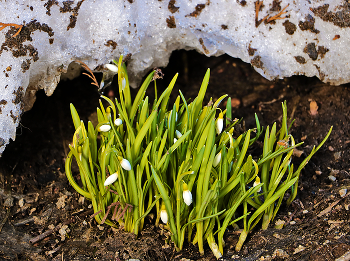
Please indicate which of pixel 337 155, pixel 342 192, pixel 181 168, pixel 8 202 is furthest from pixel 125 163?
pixel 337 155

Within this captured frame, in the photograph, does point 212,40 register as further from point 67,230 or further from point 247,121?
point 67,230

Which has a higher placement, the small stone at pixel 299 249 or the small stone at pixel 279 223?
the small stone at pixel 299 249

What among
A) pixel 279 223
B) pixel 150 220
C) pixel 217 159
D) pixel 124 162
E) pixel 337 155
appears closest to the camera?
pixel 124 162

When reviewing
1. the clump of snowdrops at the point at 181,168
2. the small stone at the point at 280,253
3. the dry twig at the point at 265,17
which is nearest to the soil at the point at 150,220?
the small stone at the point at 280,253

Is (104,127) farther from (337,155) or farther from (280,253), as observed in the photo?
(337,155)

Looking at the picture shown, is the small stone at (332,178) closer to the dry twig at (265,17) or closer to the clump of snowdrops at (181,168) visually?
the clump of snowdrops at (181,168)

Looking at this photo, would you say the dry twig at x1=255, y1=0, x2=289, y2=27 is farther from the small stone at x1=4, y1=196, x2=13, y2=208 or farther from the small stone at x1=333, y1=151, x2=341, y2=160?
the small stone at x1=4, y1=196, x2=13, y2=208
